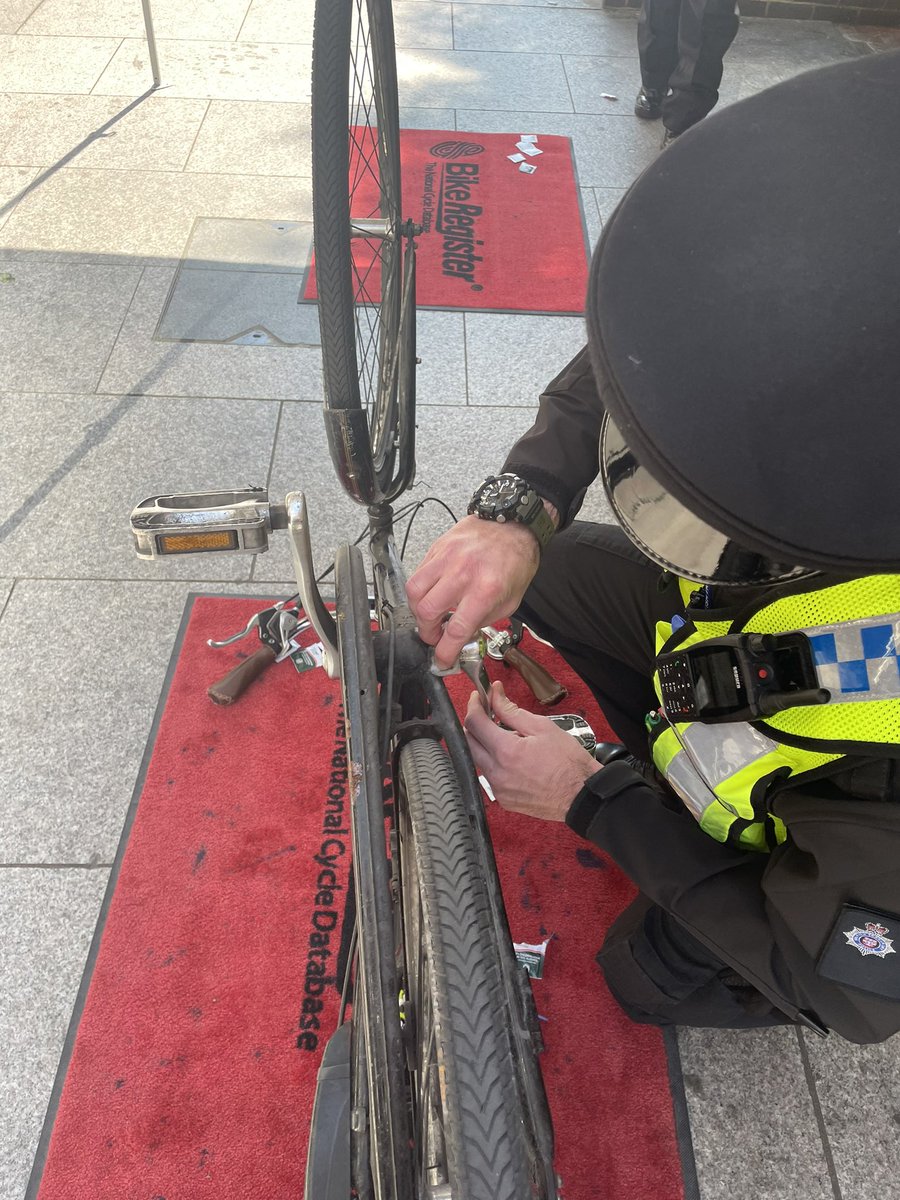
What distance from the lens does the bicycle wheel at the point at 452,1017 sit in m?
0.70

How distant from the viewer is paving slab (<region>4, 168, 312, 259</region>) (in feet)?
9.50

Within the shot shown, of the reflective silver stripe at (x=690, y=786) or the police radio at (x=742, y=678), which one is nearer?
the police radio at (x=742, y=678)

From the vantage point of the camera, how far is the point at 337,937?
1.50 m

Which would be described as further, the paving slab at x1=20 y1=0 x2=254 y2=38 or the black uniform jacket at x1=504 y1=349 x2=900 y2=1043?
the paving slab at x1=20 y1=0 x2=254 y2=38

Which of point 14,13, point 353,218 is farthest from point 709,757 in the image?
point 14,13

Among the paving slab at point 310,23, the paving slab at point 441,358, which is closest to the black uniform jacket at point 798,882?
the paving slab at point 441,358

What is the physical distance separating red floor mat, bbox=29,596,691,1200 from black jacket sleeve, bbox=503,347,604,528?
72cm

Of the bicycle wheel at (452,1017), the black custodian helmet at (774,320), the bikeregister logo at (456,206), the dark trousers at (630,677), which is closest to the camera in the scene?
the black custodian helmet at (774,320)

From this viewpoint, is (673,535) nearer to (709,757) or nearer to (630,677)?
(709,757)

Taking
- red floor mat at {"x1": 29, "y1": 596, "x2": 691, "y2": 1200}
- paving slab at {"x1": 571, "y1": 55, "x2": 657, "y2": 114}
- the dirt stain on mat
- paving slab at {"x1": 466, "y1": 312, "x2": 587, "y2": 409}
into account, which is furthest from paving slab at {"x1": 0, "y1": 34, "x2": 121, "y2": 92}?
the dirt stain on mat

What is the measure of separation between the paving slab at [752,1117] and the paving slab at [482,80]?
3680 mm

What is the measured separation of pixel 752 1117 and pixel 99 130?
151 inches

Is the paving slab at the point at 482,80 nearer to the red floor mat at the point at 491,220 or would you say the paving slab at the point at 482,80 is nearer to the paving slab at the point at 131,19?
the red floor mat at the point at 491,220

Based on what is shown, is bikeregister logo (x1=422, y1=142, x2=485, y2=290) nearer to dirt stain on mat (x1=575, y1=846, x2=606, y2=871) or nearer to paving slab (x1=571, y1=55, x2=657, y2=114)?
paving slab (x1=571, y1=55, x2=657, y2=114)
